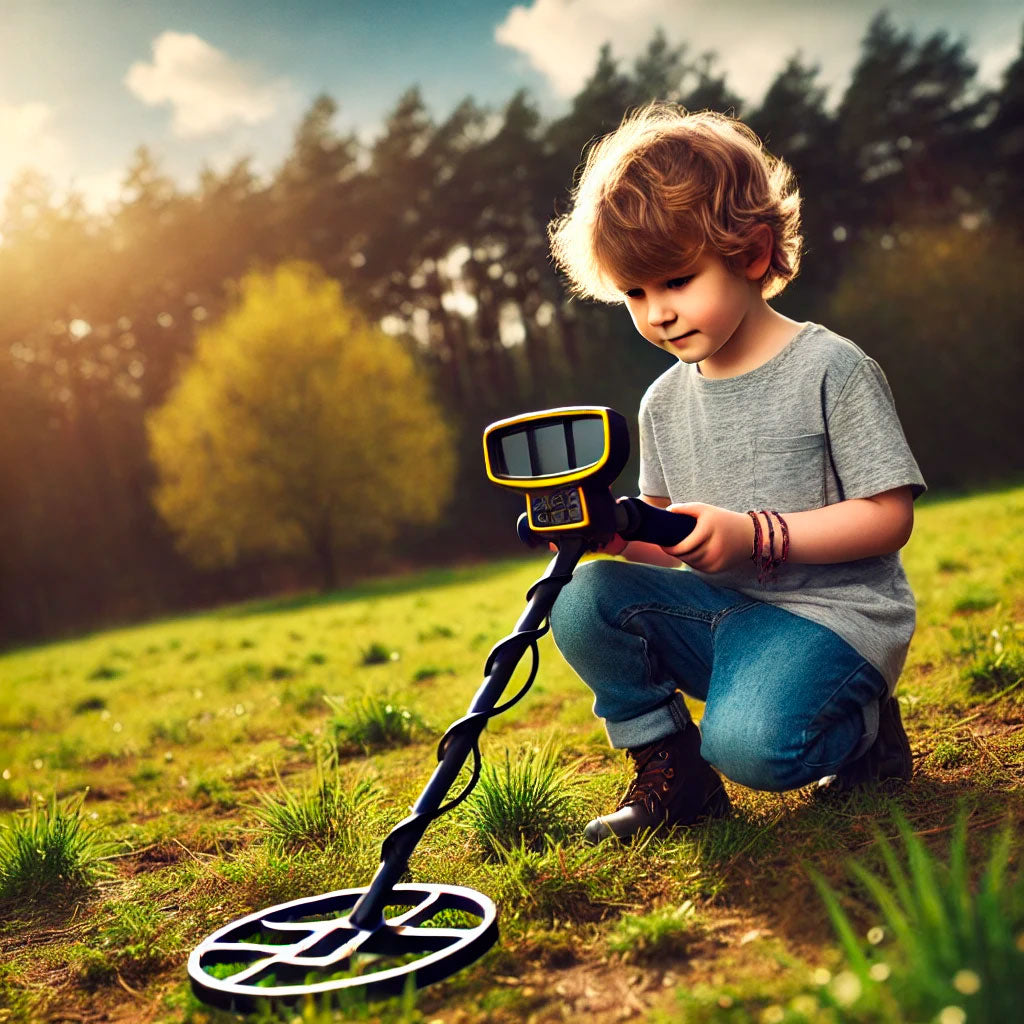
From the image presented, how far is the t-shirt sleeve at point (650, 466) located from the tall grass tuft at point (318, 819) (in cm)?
131

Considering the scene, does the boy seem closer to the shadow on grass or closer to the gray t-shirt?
the gray t-shirt

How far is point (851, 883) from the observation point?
2062mm

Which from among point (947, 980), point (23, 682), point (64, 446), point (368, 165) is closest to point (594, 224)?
point (947, 980)

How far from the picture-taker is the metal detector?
6.25ft

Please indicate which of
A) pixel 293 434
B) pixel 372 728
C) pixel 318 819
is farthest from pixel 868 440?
pixel 293 434

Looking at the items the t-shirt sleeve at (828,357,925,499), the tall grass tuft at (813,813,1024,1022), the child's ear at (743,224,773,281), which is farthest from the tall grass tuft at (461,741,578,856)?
the child's ear at (743,224,773,281)

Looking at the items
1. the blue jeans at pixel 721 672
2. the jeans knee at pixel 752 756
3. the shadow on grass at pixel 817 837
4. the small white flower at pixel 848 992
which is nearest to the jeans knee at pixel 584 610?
the blue jeans at pixel 721 672

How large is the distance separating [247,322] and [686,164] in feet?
73.5

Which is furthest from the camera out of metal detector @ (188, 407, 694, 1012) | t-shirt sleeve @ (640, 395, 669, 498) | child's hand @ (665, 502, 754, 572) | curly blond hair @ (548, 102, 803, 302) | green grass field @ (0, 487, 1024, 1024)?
t-shirt sleeve @ (640, 395, 669, 498)

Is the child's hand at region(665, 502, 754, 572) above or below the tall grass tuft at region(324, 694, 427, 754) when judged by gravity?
above

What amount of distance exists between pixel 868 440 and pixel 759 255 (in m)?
0.58

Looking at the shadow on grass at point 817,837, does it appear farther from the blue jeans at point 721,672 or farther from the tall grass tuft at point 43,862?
the tall grass tuft at point 43,862

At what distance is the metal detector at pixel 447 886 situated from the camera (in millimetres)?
1904

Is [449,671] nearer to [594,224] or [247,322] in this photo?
[594,224]
